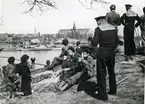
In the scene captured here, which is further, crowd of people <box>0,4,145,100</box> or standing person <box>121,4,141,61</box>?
standing person <box>121,4,141,61</box>

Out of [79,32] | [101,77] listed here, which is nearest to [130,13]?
[101,77]

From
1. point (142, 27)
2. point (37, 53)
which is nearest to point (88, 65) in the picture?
point (142, 27)

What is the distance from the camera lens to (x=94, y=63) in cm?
532

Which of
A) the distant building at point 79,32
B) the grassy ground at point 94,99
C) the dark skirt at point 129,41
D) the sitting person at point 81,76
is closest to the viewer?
→ the grassy ground at point 94,99

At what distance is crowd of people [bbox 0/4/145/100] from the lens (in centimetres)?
385

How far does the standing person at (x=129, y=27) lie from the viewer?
19.1 ft

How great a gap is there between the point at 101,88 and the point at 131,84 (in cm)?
89

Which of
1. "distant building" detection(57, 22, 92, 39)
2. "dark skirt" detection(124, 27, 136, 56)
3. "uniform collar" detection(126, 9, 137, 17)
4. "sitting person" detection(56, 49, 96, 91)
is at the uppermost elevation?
"uniform collar" detection(126, 9, 137, 17)

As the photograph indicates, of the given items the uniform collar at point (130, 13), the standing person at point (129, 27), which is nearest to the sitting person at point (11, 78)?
the standing person at point (129, 27)

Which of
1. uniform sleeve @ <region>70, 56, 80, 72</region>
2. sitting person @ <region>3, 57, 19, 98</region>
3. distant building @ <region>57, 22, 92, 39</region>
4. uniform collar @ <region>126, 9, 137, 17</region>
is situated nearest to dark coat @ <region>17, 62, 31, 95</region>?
sitting person @ <region>3, 57, 19, 98</region>

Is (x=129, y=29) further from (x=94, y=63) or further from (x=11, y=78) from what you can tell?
(x=11, y=78)

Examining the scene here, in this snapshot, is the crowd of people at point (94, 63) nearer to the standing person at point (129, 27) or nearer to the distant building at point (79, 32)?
the standing person at point (129, 27)

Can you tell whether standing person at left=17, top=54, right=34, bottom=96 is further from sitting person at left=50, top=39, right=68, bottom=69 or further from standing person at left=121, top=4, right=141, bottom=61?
standing person at left=121, top=4, right=141, bottom=61

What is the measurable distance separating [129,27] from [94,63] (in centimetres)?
144
